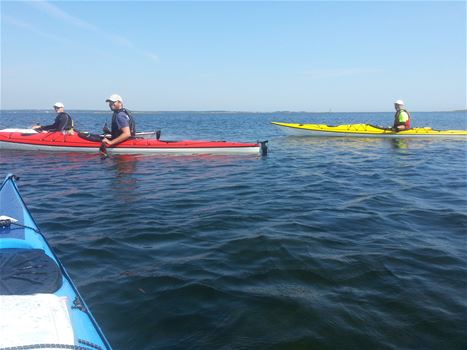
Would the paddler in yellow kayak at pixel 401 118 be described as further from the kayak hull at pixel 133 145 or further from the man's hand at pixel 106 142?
the man's hand at pixel 106 142

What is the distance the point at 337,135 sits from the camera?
67.6 feet

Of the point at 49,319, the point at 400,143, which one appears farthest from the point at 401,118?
the point at 49,319

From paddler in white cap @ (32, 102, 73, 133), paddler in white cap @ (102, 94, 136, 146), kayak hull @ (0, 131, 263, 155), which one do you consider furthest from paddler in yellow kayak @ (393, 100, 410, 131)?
paddler in white cap @ (32, 102, 73, 133)

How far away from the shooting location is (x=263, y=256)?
472cm

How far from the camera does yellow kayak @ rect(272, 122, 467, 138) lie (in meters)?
19.1

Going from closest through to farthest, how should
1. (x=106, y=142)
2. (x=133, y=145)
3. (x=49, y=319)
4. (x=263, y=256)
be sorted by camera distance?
(x=49, y=319) → (x=263, y=256) → (x=106, y=142) → (x=133, y=145)

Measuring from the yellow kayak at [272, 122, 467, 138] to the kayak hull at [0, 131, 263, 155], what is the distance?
331 inches

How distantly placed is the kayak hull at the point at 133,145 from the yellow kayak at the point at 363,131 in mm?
8403

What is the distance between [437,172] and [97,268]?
994 cm

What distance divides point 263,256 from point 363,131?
17.0m

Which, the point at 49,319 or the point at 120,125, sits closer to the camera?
the point at 49,319

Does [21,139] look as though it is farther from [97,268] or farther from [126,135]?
[97,268]

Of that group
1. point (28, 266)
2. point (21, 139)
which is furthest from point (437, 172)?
point (21, 139)

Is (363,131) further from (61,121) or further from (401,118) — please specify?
(61,121)
